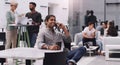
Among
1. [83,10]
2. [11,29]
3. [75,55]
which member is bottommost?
[75,55]

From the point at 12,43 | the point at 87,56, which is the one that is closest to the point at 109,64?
the point at 87,56

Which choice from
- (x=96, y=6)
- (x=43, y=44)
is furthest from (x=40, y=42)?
(x=96, y=6)

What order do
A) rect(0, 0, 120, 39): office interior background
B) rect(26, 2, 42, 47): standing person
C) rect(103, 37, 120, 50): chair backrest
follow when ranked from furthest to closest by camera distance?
rect(0, 0, 120, 39): office interior background
rect(103, 37, 120, 50): chair backrest
rect(26, 2, 42, 47): standing person

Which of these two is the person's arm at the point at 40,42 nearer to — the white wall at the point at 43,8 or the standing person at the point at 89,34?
the white wall at the point at 43,8

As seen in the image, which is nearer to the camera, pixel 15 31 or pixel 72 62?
pixel 72 62

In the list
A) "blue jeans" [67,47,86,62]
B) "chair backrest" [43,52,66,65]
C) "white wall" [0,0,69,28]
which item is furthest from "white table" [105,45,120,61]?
"chair backrest" [43,52,66,65]

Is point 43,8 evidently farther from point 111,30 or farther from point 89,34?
point 111,30

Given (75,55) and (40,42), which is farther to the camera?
(75,55)

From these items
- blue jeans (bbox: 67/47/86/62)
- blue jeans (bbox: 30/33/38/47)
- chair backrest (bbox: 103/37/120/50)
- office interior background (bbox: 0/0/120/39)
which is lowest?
chair backrest (bbox: 103/37/120/50)

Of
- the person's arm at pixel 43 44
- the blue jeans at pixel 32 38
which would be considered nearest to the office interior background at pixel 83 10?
the blue jeans at pixel 32 38

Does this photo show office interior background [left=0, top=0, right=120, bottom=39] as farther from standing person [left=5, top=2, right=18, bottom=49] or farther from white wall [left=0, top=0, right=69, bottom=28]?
standing person [left=5, top=2, right=18, bottom=49]

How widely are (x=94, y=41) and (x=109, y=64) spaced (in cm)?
219

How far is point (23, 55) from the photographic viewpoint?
3830 mm

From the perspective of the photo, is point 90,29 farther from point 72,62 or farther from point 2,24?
point 72,62
